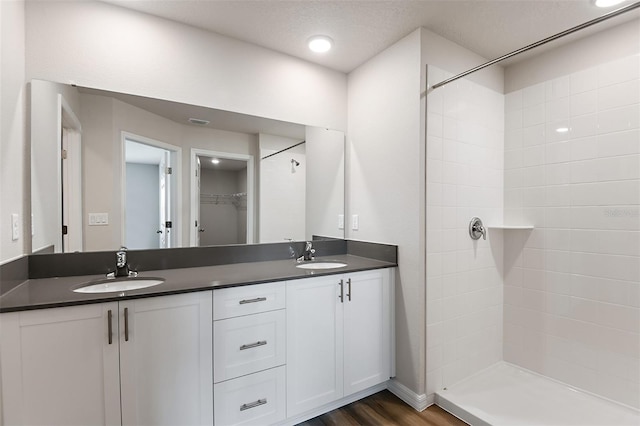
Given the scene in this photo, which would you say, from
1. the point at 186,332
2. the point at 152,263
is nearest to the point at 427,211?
the point at 186,332

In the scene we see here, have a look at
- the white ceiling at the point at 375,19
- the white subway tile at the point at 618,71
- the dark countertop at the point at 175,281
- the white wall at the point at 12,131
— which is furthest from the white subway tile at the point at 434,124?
the white wall at the point at 12,131

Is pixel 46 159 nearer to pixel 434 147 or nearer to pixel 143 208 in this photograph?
pixel 143 208

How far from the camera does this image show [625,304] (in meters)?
1.94

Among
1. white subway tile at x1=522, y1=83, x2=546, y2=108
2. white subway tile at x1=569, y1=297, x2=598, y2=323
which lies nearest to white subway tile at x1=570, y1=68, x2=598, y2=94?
white subway tile at x1=522, y1=83, x2=546, y2=108

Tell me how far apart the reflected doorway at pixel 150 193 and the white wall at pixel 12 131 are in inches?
17.4

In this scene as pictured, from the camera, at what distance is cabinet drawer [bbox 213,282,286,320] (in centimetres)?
154

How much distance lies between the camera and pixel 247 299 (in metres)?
1.62

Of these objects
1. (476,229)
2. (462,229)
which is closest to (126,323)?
(462,229)

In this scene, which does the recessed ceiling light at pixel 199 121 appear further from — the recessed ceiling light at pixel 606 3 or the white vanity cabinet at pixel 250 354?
the recessed ceiling light at pixel 606 3

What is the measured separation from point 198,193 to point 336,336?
52.1 inches

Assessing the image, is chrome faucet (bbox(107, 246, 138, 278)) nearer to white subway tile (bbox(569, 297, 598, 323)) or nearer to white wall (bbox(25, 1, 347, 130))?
white wall (bbox(25, 1, 347, 130))

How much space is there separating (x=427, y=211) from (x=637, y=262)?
4.26ft

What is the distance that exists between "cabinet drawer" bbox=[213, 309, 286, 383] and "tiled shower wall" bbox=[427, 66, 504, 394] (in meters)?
1.02

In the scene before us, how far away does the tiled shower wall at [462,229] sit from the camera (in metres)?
2.07
